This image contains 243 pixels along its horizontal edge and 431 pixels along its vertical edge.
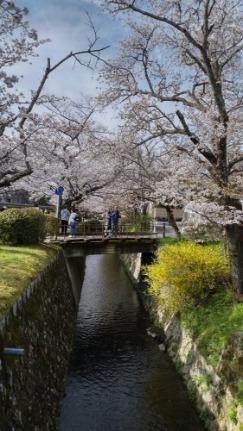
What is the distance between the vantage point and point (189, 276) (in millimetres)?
14898

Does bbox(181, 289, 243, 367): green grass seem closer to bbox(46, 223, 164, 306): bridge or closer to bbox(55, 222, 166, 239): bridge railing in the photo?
bbox(46, 223, 164, 306): bridge

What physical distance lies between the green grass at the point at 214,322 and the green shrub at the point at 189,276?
0.42 meters

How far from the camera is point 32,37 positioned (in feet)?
26.2

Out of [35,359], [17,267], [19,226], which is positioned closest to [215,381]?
[35,359]

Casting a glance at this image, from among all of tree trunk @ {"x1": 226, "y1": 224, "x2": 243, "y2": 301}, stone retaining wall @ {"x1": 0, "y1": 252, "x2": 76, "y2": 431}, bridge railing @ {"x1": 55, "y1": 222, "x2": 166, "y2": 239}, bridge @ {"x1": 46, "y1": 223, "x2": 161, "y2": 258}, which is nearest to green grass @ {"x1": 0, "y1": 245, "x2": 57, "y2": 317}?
stone retaining wall @ {"x1": 0, "y1": 252, "x2": 76, "y2": 431}

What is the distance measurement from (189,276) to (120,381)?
4.48 meters

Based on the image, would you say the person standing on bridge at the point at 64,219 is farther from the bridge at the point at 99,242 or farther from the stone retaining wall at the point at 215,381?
the stone retaining wall at the point at 215,381

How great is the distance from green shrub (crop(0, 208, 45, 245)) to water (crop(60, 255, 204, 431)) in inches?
192

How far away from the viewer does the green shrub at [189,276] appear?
15.0 m

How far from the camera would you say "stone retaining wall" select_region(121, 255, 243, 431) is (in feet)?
31.1

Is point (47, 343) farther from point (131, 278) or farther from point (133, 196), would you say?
point (131, 278)

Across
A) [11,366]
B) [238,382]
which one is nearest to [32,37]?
[11,366]

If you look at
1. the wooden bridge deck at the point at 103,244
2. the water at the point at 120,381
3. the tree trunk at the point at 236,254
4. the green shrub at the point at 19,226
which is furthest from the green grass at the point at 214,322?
the wooden bridge deck at the point at 103,244

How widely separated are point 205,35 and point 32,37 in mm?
6651
